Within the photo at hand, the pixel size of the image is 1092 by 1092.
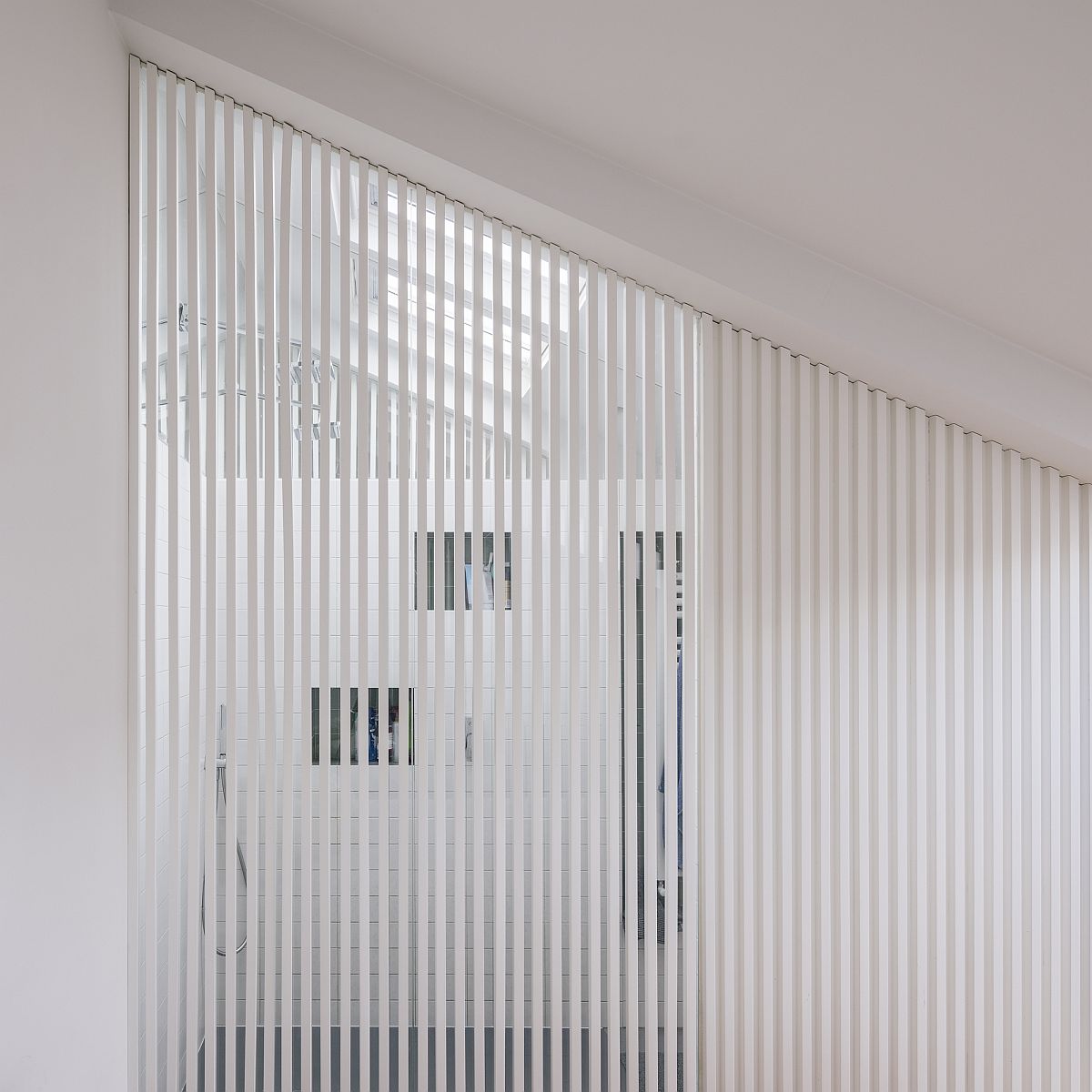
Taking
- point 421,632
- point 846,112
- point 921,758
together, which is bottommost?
point 921,758

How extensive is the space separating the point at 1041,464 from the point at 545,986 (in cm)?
198

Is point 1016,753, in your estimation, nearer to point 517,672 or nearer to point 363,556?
→ point 517,672

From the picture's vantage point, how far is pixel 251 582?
2.45 meters

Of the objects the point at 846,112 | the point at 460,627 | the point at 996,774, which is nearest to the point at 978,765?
the point at 996,774

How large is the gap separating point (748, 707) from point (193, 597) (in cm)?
141

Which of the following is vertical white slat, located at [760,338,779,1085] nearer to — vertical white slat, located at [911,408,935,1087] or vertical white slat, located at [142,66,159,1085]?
vertical white slat, located at [911,408,935,1087]

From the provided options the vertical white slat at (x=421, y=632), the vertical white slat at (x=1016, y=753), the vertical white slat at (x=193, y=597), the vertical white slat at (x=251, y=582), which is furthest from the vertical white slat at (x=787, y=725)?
the vertical white slat at (x=193, y=597)

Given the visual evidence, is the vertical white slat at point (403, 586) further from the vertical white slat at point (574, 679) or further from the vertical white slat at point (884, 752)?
the vertical white slat at point (884, 752)

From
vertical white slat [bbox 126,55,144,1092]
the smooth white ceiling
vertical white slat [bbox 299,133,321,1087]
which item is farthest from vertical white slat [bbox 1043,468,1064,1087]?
vertical white slat [bbox 126,55,144,1092]

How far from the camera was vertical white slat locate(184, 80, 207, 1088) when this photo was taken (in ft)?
7.84

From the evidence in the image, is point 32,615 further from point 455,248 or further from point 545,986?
point 545,986

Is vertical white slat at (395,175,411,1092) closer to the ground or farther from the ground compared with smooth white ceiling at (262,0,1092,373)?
closer to the ground

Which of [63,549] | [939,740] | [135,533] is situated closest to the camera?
[63,549]

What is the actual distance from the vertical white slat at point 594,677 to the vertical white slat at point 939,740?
85 cm
